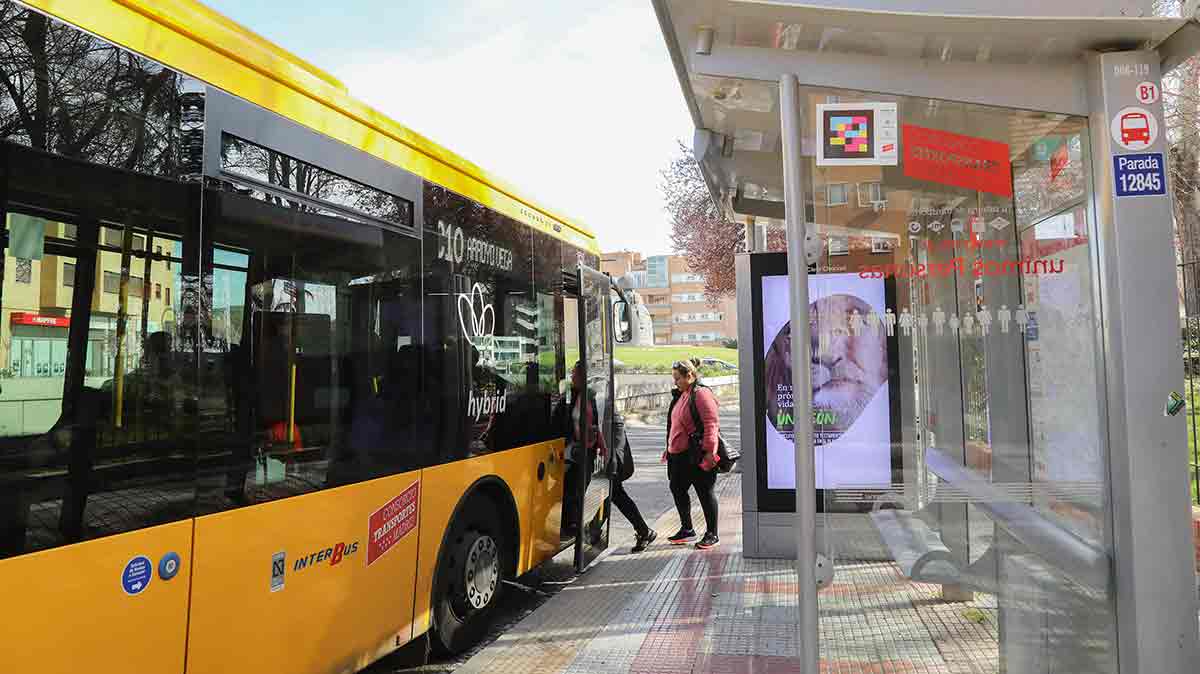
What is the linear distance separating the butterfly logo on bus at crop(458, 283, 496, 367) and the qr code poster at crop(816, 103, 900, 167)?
2.43m

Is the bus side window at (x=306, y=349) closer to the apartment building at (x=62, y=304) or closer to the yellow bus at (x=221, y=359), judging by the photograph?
the yellow bus at (x=221, y=359)

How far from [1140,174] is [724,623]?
3623 millimetres

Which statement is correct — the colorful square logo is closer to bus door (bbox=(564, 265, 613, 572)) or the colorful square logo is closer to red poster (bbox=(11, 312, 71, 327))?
red poster (bbox=(11, 312, 71, 327))

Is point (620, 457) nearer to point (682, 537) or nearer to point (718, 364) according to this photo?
point (682, 537)

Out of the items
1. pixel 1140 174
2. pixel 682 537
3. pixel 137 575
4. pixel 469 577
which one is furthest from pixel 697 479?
pixel 137 575

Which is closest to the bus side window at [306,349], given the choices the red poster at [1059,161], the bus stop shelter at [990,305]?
the bus stop shelter at [990,305]

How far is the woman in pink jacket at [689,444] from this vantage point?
303 inches

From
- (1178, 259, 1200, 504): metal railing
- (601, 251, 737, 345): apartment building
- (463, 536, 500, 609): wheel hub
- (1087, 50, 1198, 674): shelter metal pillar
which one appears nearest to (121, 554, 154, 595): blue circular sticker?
(463, 536, 500, 609): wheel hub

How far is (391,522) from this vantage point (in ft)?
13.5

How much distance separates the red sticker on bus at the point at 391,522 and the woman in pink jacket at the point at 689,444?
3.89 m

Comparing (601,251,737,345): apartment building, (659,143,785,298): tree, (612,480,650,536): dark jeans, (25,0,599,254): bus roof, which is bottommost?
(612,480,650,536): dark jeans

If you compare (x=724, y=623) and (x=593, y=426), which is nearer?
(x=724, y=623)

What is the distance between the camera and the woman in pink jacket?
7699 millimetres

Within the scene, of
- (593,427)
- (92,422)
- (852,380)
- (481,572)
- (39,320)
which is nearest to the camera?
(39,320)
